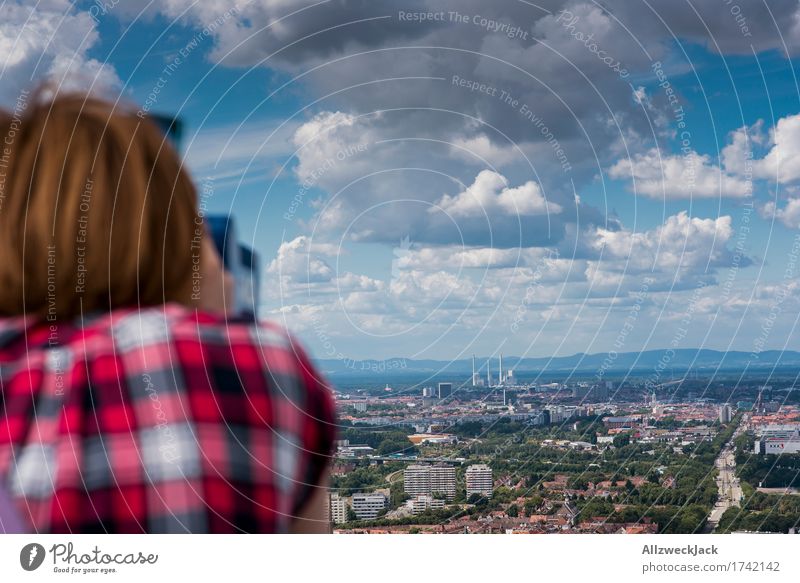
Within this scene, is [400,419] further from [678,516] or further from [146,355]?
[146,355]

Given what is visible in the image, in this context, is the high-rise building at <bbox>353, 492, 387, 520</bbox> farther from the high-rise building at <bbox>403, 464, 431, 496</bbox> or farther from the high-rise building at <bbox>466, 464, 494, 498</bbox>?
the high-rise building at <bbox>466, 464, 494, 498</bbox>

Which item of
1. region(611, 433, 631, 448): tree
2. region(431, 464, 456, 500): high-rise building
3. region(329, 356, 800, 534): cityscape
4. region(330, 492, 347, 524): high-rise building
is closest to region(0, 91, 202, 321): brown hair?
region(329, 356, 800, 534): cityscape

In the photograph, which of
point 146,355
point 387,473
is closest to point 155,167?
point 146,355

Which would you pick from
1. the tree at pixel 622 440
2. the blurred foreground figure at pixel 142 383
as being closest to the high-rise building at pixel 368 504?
the tree at pixel 622 440

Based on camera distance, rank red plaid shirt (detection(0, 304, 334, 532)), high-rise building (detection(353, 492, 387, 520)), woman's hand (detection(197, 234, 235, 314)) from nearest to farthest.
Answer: red plaid shirt (detection(0, 304, 334, 532)), woman's hand (detection(197, 234, 235, 314)), high-rise building (detection(353, 492, 387, 520))

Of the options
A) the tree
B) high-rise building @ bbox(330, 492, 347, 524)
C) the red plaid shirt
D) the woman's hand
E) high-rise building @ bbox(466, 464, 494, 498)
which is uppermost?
the woman's hand

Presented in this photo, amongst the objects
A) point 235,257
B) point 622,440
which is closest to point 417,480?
point 622,440

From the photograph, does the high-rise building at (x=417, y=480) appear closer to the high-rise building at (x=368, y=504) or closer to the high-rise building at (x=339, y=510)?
the high-rise building at (x=368, y=504)
